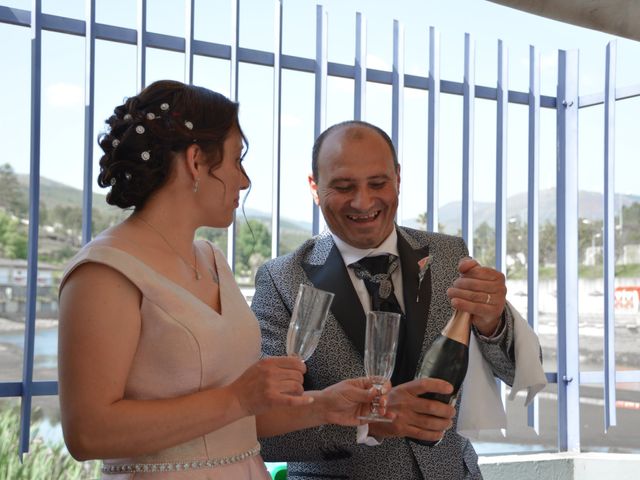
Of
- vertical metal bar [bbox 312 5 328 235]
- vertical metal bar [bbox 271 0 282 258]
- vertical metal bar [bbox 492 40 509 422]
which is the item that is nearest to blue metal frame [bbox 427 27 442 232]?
vertical metal bar [bbox 492 40 509 422]

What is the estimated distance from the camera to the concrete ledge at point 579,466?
4.50 metres

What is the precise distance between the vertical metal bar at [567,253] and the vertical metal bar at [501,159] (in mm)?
373

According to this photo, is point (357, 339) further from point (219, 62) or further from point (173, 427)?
point (219, 62)

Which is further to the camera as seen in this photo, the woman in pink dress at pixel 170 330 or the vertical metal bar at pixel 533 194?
the vertical metal bar at pixel 533 194

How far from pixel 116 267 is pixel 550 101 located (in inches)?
143

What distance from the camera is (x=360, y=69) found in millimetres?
3980

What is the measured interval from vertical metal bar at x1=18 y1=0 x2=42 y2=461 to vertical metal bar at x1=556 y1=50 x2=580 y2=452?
283cm

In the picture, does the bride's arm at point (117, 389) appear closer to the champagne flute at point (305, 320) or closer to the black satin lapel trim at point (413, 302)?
the champagne flute at point (305, 320)

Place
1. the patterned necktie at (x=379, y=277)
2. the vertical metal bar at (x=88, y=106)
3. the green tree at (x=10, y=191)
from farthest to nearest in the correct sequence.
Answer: the green tree at (x=10, y=191)
the vertical metal bar at (x=88, y=106)
the patterned necktie at (x=379, y=277)

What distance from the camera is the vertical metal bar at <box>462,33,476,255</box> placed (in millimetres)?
4270

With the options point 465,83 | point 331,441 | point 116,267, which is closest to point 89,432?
point 116,267

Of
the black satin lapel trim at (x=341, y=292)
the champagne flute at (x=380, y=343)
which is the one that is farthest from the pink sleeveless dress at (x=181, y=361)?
the black satin lapel trim at (x=341, y=292)

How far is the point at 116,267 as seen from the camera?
1569mm

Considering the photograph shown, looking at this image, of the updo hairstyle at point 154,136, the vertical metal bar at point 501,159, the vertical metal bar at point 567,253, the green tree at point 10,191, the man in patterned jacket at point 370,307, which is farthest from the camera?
the green tree at point 10,191
